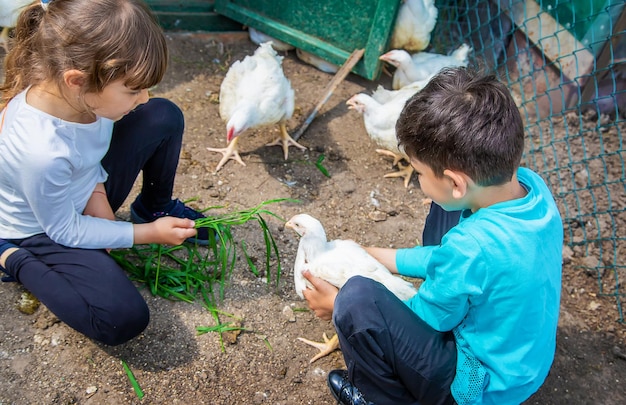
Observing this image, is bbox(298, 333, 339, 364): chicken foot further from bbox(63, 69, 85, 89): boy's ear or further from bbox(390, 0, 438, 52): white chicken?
bbox(390, 0, 438, 52): white chicken

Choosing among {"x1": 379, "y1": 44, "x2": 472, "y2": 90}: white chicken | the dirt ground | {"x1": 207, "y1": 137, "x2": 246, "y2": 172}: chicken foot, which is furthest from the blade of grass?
{"x1": 379, "y1": 44, "x2": 472, "y2": 90}: white chicken

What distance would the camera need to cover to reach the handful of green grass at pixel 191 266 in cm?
233

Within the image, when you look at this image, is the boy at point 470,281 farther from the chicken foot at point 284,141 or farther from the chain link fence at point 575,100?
the chicken foot at point 284,141

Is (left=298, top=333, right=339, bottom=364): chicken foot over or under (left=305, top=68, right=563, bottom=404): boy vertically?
under

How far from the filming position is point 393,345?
1.71 meters

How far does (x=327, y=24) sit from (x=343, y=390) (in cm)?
275

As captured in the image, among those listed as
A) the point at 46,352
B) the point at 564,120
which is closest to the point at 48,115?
the point at 46,352

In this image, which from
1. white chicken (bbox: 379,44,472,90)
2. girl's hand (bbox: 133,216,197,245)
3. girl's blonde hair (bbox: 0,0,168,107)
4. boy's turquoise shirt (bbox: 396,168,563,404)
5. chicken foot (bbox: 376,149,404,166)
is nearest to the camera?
boy's turquoise shirt (bbox: 396,168,563,404)

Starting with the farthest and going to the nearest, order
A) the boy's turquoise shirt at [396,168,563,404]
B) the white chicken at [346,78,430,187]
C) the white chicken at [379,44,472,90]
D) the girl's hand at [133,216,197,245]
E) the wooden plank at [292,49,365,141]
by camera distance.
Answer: the white chicken at [379,44,472,90]
the wooden plank at [292,49,365,141]
the white chicken at [346,78,430,187]
the girl's hand at [133,216,197,245]
the boy's turquoise shirt at [396,168,563,404]

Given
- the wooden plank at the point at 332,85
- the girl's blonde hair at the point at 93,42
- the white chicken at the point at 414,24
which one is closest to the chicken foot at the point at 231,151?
the wooden plank at the point at 332,85

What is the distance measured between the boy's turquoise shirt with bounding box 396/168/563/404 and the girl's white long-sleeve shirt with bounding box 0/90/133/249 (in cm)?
116

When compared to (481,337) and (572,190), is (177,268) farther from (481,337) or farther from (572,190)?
(572,190)

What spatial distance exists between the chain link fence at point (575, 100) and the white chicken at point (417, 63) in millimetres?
286

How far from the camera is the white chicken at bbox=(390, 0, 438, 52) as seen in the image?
3.93 metres
